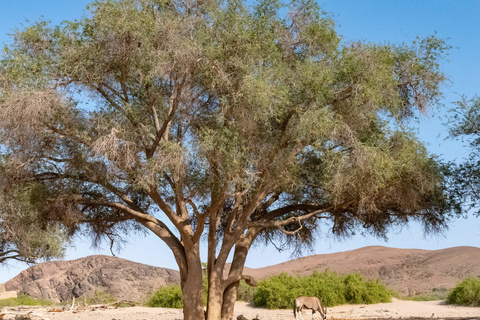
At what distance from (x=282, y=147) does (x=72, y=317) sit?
38.6ft

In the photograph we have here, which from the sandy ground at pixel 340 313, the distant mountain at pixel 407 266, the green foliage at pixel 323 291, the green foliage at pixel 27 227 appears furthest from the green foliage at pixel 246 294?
the distant mountain at pixel 407 266

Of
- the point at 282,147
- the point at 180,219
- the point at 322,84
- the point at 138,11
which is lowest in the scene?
the point at 180,219

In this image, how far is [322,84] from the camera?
555 inches

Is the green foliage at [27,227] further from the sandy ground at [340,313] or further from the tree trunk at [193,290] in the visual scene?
the tree trunk at [193,290]

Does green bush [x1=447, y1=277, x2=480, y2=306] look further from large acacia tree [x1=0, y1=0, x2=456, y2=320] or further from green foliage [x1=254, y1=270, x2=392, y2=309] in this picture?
large acacia tree [x1=0, y1=0, x2=456, y2=320]

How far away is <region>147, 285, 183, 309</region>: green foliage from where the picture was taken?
2767cm

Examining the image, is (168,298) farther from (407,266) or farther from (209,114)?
(407,266)

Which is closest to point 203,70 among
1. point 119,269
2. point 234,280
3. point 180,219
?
point 180,219

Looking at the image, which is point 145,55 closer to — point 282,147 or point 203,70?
point 203,70

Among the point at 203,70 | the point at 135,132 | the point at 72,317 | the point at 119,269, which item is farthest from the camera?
the point at 119,269

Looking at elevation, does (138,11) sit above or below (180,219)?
above

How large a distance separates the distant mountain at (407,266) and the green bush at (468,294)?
18343 mm

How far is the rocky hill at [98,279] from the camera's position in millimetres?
41969

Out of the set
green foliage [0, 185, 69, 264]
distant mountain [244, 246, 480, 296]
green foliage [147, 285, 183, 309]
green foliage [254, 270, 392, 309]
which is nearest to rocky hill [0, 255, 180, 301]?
distant mountain [244, 246, 480, 296]
